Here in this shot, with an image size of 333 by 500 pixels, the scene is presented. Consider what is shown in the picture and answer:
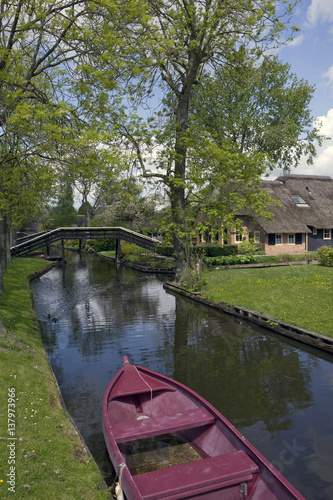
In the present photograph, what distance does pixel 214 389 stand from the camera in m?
10.7

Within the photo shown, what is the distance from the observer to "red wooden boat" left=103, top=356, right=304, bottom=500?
18.4 ft

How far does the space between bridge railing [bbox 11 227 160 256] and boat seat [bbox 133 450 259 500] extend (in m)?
37.9

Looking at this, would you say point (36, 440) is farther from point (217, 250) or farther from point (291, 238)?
point (291, 238)

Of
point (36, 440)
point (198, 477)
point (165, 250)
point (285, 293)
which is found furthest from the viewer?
point (165, 250)

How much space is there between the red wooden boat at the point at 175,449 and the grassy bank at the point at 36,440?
597 millimetres

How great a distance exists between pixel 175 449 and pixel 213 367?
4758 mm

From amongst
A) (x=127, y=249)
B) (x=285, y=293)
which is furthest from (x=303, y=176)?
(x=285, y=293)

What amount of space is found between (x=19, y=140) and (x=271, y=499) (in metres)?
12.3

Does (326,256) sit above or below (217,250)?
below

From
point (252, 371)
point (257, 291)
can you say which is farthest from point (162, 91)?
point (252, 371)

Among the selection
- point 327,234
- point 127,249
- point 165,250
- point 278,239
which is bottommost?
point 165,250

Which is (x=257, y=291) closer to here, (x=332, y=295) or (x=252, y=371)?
(x=332, y=295)

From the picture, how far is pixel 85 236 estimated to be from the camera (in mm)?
46344

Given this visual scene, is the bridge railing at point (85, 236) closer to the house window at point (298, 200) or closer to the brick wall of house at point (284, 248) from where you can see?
the brick wall of house at point (284, 248)
